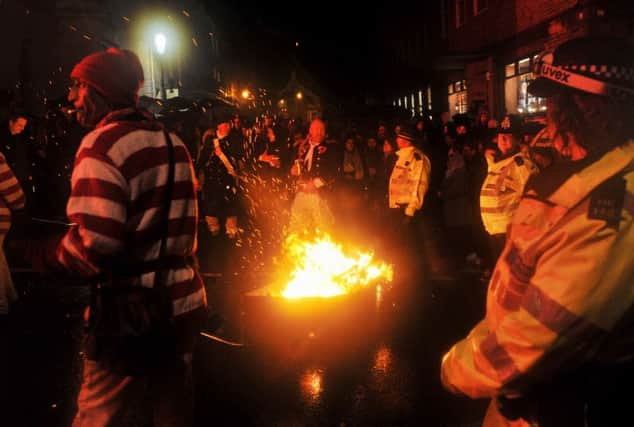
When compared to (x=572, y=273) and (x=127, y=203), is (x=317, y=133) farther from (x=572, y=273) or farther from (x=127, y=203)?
(x=572, y=273)

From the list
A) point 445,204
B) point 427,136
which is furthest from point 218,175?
point 427,136

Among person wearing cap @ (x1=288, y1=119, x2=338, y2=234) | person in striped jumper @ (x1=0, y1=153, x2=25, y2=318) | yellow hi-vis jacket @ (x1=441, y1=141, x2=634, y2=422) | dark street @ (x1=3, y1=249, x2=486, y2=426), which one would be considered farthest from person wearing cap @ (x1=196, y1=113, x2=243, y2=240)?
yellow hi-vis jacket @ (x1=441, y1=141, x2=634, y2=422)

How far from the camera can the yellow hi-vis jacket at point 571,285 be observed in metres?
1.83

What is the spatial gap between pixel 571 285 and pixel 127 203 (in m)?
1.95

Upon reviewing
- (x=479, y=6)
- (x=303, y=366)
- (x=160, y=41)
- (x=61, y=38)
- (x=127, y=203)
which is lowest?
(x=303, y=366)

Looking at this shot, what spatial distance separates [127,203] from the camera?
2.90m

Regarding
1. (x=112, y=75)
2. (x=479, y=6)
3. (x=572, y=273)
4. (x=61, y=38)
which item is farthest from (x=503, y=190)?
(x=479, y=6)

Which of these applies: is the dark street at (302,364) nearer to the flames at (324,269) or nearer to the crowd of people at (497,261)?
the flames at (324,269)

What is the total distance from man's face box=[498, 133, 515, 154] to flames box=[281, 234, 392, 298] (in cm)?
204

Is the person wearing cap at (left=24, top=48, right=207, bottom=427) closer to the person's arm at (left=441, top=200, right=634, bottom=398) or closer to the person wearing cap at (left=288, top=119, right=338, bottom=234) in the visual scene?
the person's arm at (left=441, top=200, right=634, bottom=398)

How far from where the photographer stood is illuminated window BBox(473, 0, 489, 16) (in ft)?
76.8

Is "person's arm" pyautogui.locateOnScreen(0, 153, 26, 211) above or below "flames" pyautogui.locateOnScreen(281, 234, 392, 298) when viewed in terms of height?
above

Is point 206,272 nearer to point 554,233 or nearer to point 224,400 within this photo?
point 224,400

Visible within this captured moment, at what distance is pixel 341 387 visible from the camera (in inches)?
211
